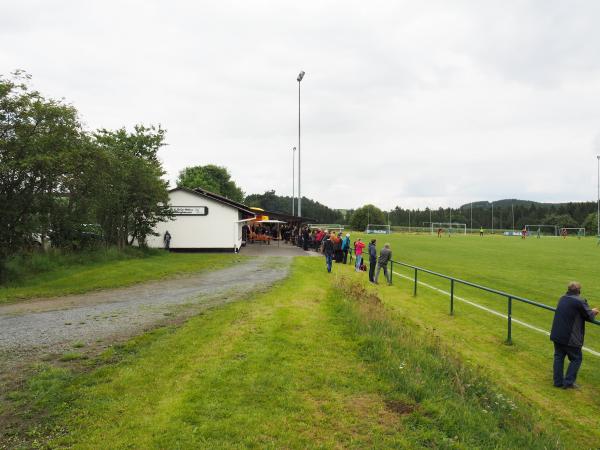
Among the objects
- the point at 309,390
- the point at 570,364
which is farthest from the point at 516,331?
the point at 309,390

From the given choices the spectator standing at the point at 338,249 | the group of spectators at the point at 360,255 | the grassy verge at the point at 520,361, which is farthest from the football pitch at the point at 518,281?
the spectator standing at the point at 338,249

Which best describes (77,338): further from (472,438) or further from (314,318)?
(472,438)

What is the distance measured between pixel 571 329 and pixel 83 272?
16909mm

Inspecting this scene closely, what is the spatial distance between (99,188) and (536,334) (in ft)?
54.5

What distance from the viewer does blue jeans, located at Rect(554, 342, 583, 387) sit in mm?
6871

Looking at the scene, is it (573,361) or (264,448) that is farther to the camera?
(573,361)

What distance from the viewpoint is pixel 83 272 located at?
1725 cm

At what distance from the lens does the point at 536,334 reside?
1006 centimetres

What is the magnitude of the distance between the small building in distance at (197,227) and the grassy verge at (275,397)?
21.8 meters

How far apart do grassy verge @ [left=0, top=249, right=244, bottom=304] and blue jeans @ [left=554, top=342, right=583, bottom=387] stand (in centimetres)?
1307

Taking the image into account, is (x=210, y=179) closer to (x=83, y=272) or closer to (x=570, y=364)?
(x=83, y=272)

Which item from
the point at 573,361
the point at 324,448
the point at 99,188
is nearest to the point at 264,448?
the point at 324,448

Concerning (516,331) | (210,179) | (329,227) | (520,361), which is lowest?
(520,361)

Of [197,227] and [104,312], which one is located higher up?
[197,227]
